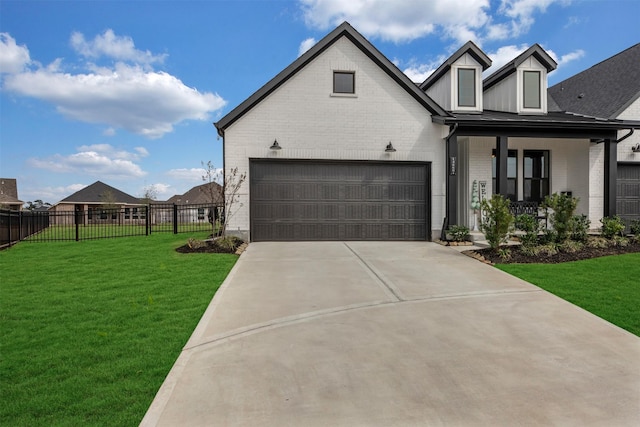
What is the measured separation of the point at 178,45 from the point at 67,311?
10.1m

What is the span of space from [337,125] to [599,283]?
25.9 feet

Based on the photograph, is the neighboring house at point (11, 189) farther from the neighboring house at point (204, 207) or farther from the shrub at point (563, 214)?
the shrub at point (563, 214)

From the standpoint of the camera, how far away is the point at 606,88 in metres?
14.4

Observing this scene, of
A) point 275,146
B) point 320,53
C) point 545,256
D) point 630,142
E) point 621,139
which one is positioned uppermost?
point 320,53

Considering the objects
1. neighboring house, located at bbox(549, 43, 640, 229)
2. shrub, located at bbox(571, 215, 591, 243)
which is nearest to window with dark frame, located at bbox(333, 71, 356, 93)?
shrub, located at bbox(571, 215, 591, 243)

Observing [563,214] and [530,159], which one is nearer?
[563,214]

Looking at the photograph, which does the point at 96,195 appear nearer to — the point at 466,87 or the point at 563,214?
the point at 466,87

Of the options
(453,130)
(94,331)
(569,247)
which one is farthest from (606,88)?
(94,331)

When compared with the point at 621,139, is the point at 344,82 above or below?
above

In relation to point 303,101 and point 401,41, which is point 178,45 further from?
point 401,41

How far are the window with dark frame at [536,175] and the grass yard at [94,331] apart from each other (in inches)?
432

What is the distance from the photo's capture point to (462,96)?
12.7 m

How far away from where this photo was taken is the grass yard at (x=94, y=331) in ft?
8.60

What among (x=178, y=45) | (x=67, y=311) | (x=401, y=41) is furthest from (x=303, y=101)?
(x=67, y=311)
